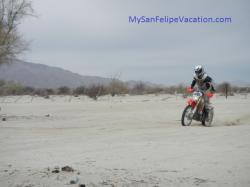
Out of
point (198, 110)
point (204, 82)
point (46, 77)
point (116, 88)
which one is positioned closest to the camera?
point (198, 110)

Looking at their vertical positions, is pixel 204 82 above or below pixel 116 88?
below

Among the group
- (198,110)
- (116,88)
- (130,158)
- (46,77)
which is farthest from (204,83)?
(46,77)

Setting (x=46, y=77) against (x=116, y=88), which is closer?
(x=116, y=88)

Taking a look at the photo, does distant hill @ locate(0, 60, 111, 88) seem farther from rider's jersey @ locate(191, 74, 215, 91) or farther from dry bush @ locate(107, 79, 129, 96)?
rider's jersey @ locate(191, 74, 215, 91)

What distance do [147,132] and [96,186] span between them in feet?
18.1

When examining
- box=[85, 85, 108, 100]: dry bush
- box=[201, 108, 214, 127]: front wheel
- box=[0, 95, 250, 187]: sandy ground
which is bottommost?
box=[0, 95, 250, 187]: sandy ground

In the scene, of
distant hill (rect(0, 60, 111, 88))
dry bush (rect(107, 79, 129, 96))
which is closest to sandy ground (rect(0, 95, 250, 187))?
dry bush (rect(107, 79, 129, 96))

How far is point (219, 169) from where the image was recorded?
659 cm

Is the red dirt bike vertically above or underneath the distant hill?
underneath

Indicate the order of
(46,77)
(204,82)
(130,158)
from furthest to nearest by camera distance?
(46,77) < (204,82) < (130,158)

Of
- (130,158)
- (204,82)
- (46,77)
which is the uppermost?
(46,77)

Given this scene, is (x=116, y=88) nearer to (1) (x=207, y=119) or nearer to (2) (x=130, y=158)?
(1) (x=207, y=119)

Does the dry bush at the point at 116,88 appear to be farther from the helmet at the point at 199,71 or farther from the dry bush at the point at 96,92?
the helmet at the point at 199,71

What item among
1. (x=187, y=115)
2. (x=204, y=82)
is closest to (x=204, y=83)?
(x=204, y=82)
